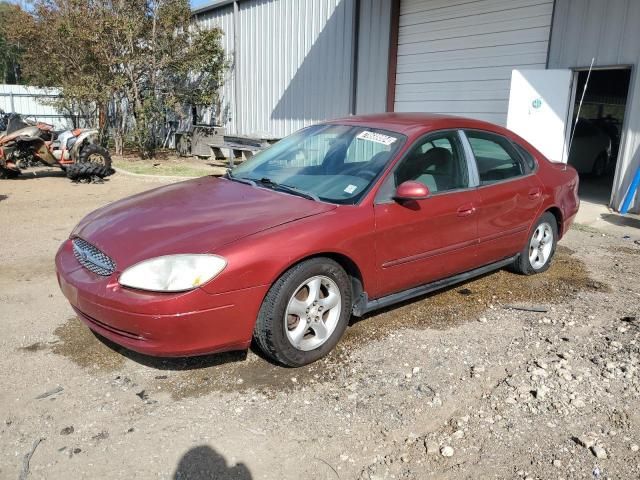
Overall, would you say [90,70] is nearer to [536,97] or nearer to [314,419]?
[536,97]

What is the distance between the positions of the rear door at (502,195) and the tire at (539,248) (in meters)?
0.21

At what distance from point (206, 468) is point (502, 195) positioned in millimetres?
3283

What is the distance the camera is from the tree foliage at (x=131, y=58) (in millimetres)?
14391

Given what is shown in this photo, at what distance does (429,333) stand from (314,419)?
1432 millimetres

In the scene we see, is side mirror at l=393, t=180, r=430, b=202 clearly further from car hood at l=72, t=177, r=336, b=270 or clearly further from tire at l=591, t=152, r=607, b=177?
tire at l=591, t=152, r=607, b=177

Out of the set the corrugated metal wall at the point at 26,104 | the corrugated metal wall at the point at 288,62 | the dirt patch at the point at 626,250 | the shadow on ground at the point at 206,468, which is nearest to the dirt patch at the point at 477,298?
the dirt patch at the point at 626,250

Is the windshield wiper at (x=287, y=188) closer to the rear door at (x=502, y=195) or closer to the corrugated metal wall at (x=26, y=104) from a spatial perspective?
the rear door at (x=502, y=195)

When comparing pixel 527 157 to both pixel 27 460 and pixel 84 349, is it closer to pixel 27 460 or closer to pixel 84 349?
pixel 84 349

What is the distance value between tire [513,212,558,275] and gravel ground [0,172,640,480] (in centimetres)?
65

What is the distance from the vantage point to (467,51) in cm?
1049

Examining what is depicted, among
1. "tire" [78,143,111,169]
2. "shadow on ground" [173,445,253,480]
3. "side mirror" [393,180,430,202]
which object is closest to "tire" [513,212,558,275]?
"side mirror" [393,180,430,202]

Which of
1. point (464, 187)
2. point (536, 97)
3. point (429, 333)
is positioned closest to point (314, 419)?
point (429, 333)

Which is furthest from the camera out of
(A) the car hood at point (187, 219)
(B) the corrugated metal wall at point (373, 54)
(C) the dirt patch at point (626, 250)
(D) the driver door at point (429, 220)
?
(B) the corrugated metal wall at point (373, 54)

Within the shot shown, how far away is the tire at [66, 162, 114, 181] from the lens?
1086cm
